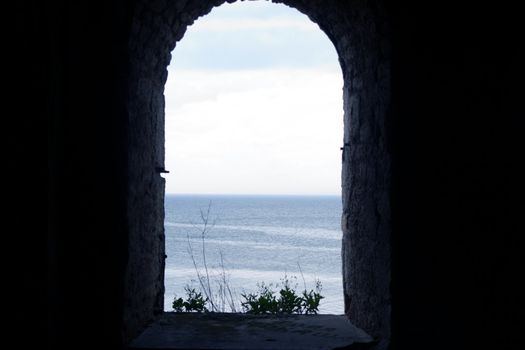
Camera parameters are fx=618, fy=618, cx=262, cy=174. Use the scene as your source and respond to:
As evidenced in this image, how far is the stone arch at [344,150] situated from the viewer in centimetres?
259

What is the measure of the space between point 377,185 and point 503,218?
1.74 feet

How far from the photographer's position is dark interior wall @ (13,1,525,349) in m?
2.33

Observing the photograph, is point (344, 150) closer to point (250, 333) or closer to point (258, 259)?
point (250, 333)

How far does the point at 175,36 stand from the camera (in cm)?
318

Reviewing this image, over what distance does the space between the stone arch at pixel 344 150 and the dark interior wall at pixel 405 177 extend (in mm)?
95

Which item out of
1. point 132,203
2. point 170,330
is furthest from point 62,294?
point 170,330

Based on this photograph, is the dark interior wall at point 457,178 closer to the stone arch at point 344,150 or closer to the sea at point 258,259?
the stone arch at point 344,150

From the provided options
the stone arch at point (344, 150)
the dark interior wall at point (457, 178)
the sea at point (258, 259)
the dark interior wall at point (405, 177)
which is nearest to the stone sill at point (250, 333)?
the stone arch at point (344, 150)

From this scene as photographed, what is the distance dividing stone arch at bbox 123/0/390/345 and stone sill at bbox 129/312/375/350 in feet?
0.25

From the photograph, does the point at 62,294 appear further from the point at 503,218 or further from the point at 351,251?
the point at 503,218

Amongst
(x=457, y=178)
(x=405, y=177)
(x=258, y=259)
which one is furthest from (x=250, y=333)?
(x=258, y=259)

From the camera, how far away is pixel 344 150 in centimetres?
328

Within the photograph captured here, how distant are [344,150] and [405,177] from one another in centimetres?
86

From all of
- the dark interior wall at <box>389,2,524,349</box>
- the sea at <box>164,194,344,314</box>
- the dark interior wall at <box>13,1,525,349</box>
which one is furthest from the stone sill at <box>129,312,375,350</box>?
the sea at <box>164,194,344,314</box>
